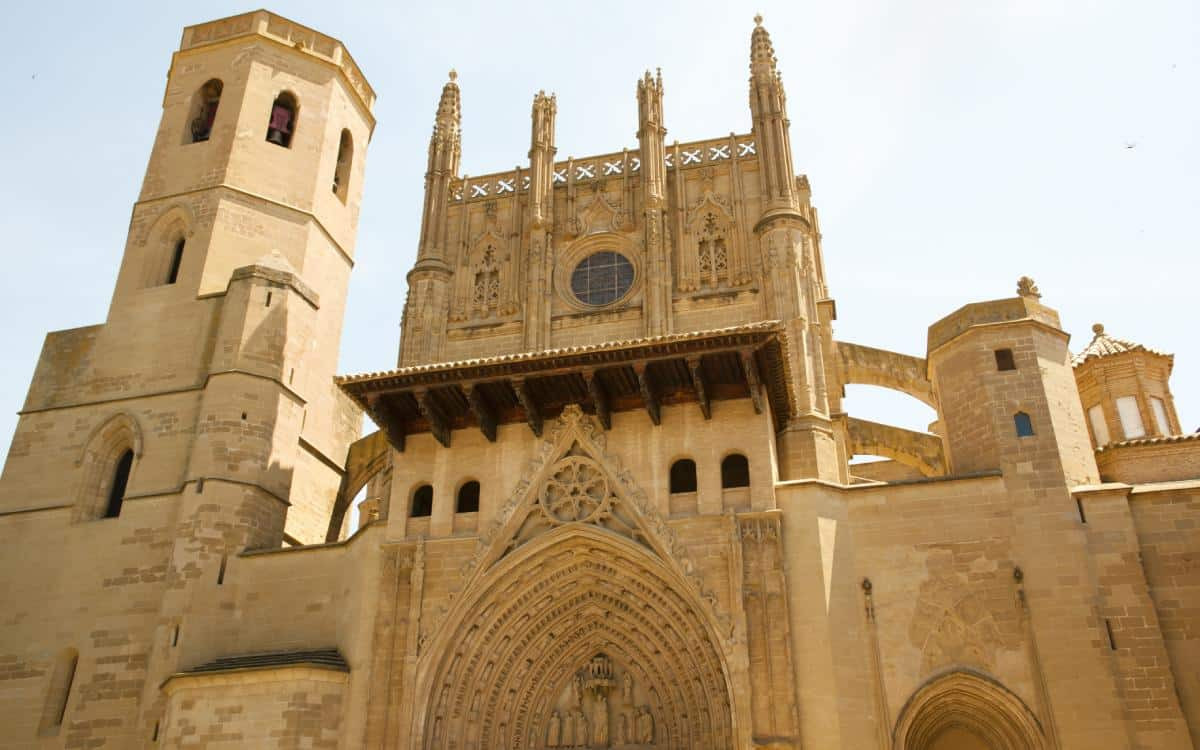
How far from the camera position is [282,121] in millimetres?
20594

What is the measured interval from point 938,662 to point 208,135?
1728 centimetres

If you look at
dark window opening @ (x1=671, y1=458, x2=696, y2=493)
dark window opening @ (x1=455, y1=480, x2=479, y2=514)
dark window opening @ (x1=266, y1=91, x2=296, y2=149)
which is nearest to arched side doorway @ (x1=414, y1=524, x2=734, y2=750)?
dark window opening @ (x1=671, y1=458, x2=696, y2=493)

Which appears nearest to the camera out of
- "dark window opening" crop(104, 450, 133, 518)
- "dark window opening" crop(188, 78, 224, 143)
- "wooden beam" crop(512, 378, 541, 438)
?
"wooden beam" crop(512, 378, 541, 438)

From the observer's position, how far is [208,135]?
814 inches

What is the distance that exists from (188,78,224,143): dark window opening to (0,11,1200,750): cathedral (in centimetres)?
45

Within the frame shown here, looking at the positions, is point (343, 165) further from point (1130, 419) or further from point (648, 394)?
point (1130, 419)

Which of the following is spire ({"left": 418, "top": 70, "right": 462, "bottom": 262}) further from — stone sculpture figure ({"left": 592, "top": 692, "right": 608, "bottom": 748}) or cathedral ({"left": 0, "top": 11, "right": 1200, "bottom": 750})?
stone sculpture figure ({"left": 592, "top": 692, "right": 608, "bottom": 748})

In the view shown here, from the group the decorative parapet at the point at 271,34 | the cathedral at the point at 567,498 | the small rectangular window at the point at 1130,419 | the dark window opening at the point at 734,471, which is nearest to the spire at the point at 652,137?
the cathedral at the point at 567,498

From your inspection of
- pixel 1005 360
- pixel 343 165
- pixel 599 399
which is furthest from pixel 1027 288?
pixel 343 165

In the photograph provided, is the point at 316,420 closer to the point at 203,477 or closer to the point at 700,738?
the point at 203,477

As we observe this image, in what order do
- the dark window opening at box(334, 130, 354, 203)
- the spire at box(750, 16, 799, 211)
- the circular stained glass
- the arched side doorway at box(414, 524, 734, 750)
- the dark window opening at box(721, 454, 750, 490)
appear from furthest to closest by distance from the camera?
the dark window opening at box(334, 130, 354, 203), the circular stained glass, the spire at box(750, 16, 799, 211), the dark window opening at box(721, 454, 750, 490), the arched side doorway at box(414, 524, 734, 750)

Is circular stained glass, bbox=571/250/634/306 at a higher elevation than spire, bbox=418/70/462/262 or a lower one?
lower

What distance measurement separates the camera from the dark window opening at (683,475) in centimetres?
1382

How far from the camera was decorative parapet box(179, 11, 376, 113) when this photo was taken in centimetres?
2098
